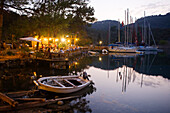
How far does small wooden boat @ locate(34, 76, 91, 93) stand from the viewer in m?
9.96

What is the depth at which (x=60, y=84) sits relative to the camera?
1081cm

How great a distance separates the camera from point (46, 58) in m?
20.6

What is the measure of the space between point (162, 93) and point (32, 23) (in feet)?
53.5

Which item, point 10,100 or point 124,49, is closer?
point 10,100

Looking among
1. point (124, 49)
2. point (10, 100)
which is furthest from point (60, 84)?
Answer: point (124, 49)

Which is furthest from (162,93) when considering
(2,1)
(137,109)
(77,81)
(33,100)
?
(2,1)

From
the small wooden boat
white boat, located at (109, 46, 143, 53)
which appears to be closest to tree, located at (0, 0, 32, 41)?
the small wooden boat

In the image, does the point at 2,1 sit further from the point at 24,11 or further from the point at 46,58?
the point at 46,58

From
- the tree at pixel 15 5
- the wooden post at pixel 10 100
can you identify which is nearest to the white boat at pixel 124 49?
the tree at pixel 15 5

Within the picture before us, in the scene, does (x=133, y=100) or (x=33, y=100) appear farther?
(x=133, y=100)

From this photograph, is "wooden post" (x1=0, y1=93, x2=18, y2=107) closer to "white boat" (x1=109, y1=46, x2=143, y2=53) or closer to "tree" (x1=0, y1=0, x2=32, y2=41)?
"tree" (x1=0, y1=0, x2=32, y2=41)

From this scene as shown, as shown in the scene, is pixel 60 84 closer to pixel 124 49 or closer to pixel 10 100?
pixel 10 100

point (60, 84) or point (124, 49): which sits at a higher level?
point (124, 49)

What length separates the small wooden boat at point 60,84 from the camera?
9961mm
